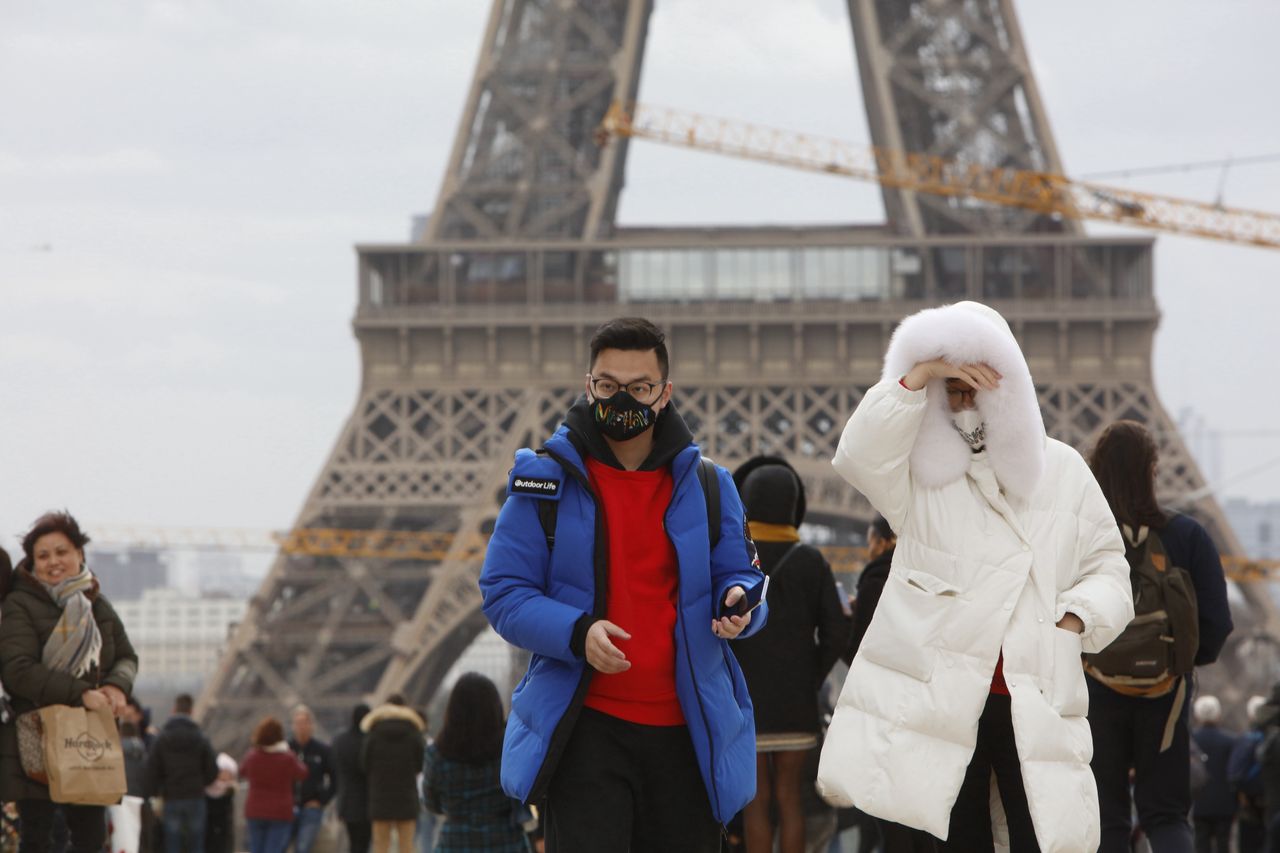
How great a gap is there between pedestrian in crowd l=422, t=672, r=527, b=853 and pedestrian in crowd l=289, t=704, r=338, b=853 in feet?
23.6

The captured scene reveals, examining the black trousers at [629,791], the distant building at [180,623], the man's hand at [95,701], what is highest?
the black trousers at [629,791]

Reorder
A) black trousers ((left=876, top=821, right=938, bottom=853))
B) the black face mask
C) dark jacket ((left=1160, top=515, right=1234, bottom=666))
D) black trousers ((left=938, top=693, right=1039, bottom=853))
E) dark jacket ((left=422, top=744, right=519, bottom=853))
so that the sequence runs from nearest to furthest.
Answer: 1. the black face mask
2. black trousers ((left=938, top=693, right=1039, bottom=853))
3. black trousers ((left=876, top=821, right=938, bottom=853))
4. dark jacket ((left=1160, top=515, right=1234, bottom=666))
5. dark jacket ((left=422, top=744, right=519, bottom=853))

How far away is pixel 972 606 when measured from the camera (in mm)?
5297

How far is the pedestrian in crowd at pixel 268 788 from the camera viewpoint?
13.3 metres

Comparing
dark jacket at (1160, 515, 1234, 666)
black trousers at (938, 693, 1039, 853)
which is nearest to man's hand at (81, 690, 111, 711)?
black trousers at (938, 693, 1039, 853)

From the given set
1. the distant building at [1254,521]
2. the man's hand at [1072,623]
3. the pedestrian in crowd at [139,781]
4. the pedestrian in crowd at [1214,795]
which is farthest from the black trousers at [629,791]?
the distant building at [1254,521]

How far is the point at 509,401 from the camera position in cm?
3634

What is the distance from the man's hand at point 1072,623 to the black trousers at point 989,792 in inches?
9.8

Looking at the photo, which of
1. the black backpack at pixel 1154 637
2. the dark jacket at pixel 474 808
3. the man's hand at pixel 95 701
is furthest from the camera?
the dark jacket at pixel 474 808

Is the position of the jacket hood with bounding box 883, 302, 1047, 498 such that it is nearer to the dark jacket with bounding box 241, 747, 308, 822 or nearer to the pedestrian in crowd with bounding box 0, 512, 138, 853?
the pedestrian in crowd with bounding box 0, 512, 138, 853

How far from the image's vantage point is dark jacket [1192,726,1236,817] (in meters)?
12.2

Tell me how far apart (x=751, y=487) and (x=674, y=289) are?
30.5 metres

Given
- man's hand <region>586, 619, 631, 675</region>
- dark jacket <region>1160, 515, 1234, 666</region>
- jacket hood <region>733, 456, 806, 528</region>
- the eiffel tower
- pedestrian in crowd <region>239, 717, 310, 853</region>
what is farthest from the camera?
the eiffel tower

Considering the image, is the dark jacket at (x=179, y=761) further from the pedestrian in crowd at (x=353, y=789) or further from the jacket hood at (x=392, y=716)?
the pedestrian in crowd at (x=353, y=789)
